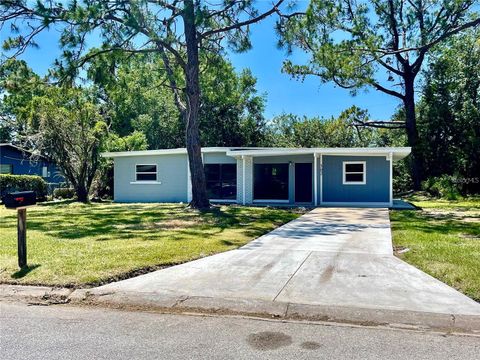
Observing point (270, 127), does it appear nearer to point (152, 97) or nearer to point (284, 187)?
point (152, 97)

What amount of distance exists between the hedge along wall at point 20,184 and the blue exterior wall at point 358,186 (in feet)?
52.1

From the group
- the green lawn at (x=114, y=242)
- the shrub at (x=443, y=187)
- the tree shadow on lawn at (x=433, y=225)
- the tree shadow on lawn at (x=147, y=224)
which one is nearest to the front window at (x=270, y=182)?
the tree shadow on lawn at (x=147, y=224)

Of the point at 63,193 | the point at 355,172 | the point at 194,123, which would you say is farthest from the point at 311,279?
the point at 63,193

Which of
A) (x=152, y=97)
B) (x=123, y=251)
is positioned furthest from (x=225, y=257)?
(x=152, y=97)

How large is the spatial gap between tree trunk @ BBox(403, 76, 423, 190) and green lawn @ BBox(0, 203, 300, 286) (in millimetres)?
17692

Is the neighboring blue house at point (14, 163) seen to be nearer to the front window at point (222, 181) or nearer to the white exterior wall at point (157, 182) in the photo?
the white exterior wall at point (157, 182)

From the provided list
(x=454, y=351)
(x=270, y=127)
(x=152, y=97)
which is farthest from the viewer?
(x=270, y=127)

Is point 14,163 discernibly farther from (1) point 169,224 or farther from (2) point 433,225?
(2) point 433,225

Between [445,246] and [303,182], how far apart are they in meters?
12.6

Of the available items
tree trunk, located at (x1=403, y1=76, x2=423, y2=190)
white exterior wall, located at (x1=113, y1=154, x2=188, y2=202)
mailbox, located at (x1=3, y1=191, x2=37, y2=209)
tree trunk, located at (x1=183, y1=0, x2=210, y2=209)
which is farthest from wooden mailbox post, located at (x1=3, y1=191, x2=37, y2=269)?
tree trunk, located at (x1=403, y1=76, x2=423, y2=190)

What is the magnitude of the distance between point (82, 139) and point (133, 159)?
2723mm

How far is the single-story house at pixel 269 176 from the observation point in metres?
19.5

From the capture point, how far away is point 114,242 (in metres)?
9.04

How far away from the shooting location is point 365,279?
6.24 metres
